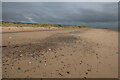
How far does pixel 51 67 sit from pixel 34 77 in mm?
849

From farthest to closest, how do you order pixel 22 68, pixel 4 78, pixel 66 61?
pixel 66 61 → pixel 22 68 → pixel 4 78

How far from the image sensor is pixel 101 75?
10.8ft

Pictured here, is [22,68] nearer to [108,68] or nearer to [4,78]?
[4,78]

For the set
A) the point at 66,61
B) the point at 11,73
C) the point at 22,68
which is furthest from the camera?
the point at 66,61

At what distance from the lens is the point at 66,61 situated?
4273 millimetres

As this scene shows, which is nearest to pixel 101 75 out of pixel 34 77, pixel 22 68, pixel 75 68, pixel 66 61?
pixel 75 68

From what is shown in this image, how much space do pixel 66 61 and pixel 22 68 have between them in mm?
2016

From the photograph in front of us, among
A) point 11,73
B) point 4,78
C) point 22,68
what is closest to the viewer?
point 4,78

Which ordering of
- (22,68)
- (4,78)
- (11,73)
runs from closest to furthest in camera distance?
(4,78) < (11,73) < (22,68)

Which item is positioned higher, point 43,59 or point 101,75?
point 43,59

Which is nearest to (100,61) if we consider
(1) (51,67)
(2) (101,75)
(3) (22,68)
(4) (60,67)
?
(2) (101,75)

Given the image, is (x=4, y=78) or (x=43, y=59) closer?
(x=4, y=78)

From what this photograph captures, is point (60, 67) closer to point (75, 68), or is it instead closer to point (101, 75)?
point (75, 68)

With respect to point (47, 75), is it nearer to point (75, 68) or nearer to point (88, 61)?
point (75, 68)
